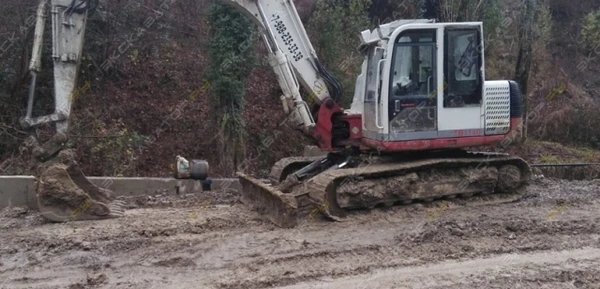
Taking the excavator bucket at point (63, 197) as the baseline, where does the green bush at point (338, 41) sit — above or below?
above

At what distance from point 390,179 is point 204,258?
279cm

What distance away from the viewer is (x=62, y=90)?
22.6 ft

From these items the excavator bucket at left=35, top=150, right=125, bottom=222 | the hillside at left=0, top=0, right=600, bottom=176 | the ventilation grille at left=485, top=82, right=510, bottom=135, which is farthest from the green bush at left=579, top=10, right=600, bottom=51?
the excavator bucket at left=35, top=150, right=125, bottom=222

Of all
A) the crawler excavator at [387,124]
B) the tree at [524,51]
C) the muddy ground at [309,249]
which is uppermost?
the tree at [524,51]

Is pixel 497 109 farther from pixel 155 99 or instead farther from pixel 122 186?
pixel 155 99

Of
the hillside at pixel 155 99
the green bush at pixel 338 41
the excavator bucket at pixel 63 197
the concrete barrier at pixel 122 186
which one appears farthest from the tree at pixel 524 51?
the excavator bucket at pixel 63 197

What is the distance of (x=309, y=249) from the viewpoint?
6223mm

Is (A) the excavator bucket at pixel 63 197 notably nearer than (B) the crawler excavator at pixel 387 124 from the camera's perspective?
Yes

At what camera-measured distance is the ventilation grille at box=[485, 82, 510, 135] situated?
8188 mm

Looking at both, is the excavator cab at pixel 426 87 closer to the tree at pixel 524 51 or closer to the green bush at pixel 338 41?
the green bush at pixel 338 41

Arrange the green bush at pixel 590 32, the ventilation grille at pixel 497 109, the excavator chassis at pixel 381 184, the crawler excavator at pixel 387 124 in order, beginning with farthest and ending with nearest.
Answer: the green bush at pixel 590 32, the ventilation grille at pixel 497 109, the crawler excavator at pixel 387 124, the excavator chassis at pixel 381 184

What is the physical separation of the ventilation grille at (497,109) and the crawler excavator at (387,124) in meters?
0.01

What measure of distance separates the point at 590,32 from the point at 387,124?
679 inches

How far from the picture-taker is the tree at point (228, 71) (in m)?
11.3
